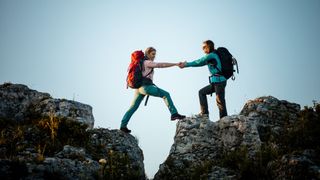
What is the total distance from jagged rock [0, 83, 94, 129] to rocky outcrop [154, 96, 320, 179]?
3.56m

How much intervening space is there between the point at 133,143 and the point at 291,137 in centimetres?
461

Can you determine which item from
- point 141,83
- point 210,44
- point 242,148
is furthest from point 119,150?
point 210,44

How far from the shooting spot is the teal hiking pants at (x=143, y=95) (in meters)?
11.3

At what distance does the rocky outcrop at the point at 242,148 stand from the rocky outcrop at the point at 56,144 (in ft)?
4.33

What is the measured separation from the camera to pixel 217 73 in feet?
37.2

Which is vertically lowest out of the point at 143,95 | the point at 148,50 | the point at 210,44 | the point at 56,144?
the point at 56,144

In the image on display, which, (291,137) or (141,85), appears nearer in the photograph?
(291,137)

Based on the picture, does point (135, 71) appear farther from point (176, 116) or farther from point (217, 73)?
point (217, 73)

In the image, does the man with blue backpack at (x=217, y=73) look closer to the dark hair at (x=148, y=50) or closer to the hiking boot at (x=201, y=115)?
the hiking boot at (x=201, y=115)

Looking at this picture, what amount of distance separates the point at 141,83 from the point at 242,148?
4050 millimetres

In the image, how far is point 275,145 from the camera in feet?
30.2

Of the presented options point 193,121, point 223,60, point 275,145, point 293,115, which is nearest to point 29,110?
point 193,121

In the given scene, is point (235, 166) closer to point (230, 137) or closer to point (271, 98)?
point (230, 137)

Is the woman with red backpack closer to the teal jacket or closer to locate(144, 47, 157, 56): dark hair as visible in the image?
locate(144, 47, 157, 56): dark hair
